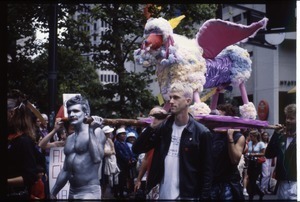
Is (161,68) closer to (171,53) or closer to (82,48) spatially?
(171,53)

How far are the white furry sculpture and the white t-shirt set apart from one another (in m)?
1.39

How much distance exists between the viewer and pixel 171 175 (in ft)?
17.1

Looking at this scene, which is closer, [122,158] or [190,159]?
[190,159]

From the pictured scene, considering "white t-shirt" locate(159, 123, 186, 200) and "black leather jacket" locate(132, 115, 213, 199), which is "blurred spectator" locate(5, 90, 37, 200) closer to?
"black leather jacket" locate(132, 115, 213, 199)

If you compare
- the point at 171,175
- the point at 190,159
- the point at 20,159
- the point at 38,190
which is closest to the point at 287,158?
the point at 190,159

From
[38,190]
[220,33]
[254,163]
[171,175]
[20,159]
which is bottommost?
[254,163]

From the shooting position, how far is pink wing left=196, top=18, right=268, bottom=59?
749cm

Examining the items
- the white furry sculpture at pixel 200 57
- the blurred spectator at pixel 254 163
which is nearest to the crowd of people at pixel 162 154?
the white furry sculpture at pixel 200 57

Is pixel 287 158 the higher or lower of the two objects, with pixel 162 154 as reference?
lower

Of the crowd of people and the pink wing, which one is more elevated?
the pink wing

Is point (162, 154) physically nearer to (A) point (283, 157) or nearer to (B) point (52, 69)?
(A) point (283, 157)

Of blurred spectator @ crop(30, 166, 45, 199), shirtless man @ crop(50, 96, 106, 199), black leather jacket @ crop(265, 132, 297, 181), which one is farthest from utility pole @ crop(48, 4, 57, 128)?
black leather jacket @ crop(265, 132, 297, 181)

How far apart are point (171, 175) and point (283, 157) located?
1905 mm

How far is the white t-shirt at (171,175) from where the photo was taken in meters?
5.18
